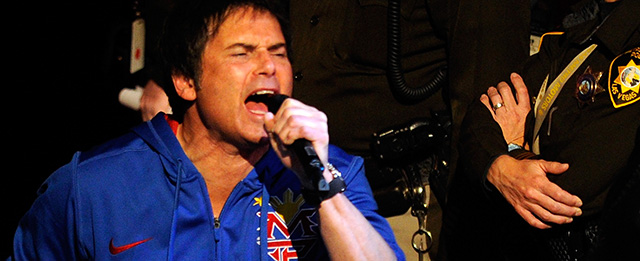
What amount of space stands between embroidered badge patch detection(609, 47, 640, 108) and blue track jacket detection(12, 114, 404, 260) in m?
0.85

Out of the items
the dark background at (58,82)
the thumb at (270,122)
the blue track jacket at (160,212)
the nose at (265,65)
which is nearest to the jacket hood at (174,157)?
the blue track jacket at (160,212)

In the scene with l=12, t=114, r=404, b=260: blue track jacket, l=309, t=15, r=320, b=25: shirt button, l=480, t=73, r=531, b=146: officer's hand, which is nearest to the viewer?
l=12, t=114, r=404, b=260: blue track jacket

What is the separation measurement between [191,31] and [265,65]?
0.28 m

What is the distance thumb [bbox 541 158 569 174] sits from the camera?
2531 millimetres

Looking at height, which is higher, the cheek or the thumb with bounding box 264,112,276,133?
the cheek

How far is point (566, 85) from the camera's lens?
2709 mm

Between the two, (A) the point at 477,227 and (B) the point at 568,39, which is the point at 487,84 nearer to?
(B) the point at 568,39

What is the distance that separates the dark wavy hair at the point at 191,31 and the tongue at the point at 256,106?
0.64 ft

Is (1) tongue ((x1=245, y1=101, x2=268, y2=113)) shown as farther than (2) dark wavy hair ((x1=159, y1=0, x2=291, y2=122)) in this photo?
No

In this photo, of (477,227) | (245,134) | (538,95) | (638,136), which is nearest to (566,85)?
(538,95)

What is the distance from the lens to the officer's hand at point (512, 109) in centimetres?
293

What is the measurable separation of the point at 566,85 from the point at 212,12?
4.00 feet

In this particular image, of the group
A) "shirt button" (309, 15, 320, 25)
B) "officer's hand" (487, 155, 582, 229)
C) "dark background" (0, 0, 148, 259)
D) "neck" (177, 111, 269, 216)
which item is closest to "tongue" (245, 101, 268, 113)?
"neck" (177, 111, 269, 216)

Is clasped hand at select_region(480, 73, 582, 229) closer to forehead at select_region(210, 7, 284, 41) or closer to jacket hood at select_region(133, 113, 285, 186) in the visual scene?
jacket hood at select_region(133, 113, 285, 186)
